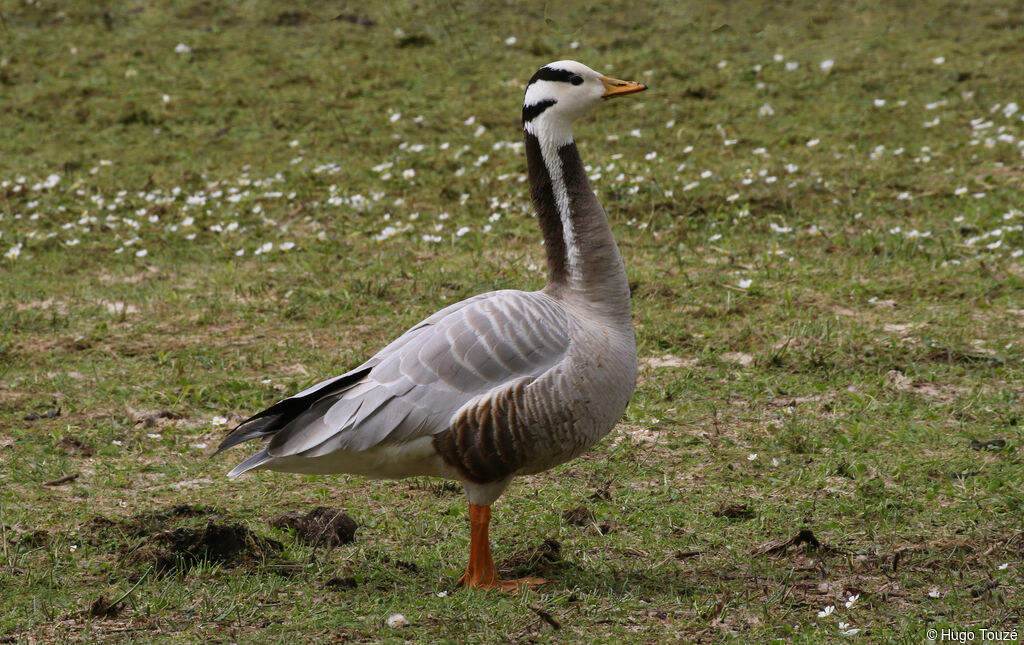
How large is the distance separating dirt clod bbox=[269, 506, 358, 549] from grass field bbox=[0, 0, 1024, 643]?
0.05m

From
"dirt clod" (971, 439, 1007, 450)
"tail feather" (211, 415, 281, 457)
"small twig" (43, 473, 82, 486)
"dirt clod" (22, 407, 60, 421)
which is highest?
"tail feather" (211, 415, 281, 457)

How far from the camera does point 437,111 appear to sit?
493 inches

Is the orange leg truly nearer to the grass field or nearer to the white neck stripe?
the grass field

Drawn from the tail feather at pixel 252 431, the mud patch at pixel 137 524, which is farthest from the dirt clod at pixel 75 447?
the tail feather at pixel 252 431

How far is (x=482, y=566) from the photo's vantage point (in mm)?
4484

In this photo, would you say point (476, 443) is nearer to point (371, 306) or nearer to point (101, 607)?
point (101, 607)

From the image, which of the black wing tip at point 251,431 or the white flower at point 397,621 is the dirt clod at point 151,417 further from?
the white flower at point 397,621

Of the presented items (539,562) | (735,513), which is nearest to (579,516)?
(539,562)

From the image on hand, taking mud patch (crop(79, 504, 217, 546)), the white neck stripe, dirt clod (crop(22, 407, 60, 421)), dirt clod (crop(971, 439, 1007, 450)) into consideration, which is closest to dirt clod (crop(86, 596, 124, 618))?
mud patch (crop(79, 504, 217, 546))

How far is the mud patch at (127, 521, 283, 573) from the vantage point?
457 centimetres

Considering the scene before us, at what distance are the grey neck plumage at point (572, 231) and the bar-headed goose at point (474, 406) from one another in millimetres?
109

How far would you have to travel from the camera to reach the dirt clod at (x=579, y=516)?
5156mm

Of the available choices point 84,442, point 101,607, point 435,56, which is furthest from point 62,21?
point 101,607

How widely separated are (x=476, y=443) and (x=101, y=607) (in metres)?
1.52
